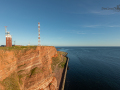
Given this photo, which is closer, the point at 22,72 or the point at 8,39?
the point at 22,72

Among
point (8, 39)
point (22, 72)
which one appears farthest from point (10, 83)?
point (8, 39)

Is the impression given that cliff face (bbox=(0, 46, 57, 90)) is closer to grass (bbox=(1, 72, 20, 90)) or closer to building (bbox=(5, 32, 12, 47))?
grass (bbox=(1, 72, 20, 90))

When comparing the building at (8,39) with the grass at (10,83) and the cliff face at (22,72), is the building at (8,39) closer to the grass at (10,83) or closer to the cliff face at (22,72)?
the cliff face at (22,72)

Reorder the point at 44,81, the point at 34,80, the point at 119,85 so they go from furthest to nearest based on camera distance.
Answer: the point at 119,85 < the point at 44,81 < the point at 34,80

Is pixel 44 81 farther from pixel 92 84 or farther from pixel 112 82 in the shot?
pixel 112 82

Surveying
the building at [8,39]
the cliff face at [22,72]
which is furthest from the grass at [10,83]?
the building at [8,39]

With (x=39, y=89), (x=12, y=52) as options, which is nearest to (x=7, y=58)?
(x=12, y=52)

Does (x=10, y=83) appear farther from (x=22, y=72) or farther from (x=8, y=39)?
(x=8, y=39)

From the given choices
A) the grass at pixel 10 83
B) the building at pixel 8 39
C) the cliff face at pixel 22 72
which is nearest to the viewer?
the grass at pixel 10 83
